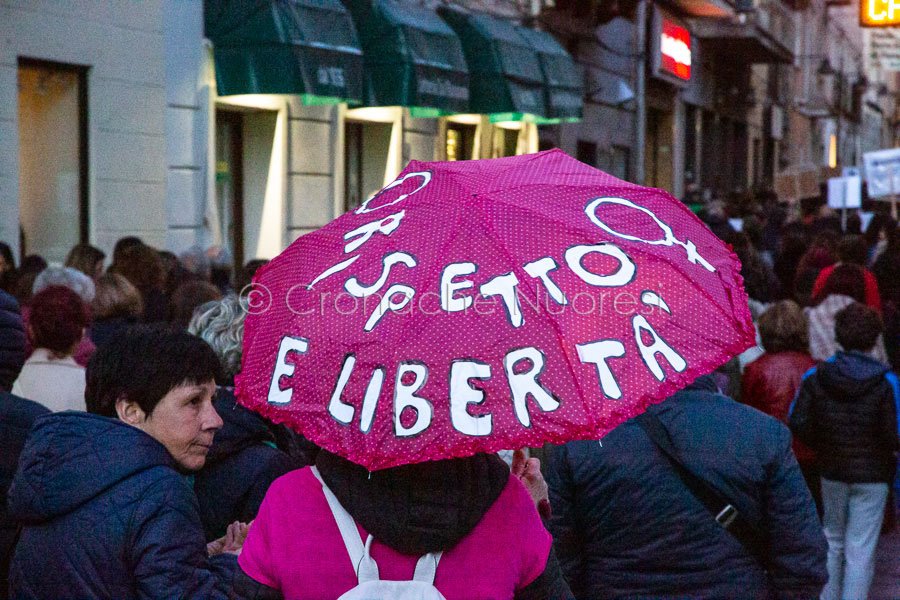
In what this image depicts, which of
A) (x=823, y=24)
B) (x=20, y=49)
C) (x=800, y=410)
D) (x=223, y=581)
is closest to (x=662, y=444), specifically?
(x=223, y=581)

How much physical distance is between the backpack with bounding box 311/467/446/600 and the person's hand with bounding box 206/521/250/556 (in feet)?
3.04

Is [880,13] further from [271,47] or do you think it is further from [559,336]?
[559,336]

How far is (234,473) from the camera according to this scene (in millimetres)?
3535

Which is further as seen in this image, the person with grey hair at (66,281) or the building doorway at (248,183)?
the building doorway at (248,183)

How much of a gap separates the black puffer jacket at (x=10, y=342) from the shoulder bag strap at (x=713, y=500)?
2.20 metres

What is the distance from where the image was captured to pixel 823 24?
4875 cm

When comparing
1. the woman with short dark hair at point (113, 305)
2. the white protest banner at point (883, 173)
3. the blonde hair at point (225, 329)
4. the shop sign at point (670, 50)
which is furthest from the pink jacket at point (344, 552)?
the shop sign at point (670, 50)

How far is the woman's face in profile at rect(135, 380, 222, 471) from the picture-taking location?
10.2 ft

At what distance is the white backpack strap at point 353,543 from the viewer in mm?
2293

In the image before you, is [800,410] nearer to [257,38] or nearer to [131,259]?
[131,259]

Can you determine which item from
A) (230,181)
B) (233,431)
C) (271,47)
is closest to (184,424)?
(233,431)

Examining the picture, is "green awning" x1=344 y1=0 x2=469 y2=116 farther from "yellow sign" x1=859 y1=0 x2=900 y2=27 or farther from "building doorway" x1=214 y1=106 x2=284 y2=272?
"yellow sign" x1=859 y1=0 x2=900 y2=27

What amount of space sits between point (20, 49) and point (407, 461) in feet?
31.2

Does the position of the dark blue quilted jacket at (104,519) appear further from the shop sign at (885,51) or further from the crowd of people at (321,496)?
the shop sign at (885,51)
